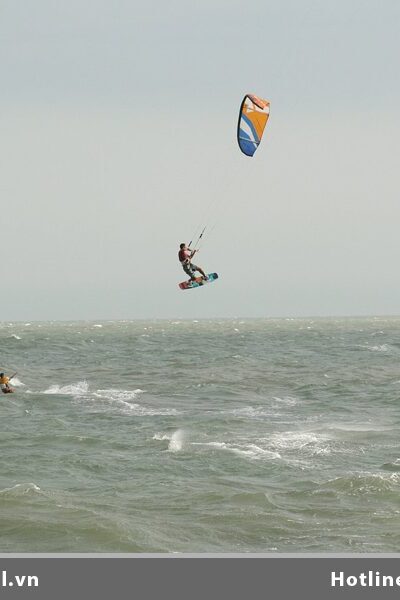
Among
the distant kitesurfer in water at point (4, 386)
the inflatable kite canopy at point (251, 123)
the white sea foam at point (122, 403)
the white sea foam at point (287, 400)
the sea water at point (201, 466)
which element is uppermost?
the inflatable kite canopy at point (251, 123)

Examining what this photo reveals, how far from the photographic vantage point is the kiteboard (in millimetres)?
27386

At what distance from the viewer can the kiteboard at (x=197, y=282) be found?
27386mm

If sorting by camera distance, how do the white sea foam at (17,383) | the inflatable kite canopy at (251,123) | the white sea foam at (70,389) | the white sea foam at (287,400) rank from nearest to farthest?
the inflatable kite canopy at (251,123), the white sea foam at (287,400), the white sea foam at (70,389), the white sea foam at (17,383)

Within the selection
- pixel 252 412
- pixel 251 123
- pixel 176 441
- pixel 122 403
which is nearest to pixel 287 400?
pixel 252 412

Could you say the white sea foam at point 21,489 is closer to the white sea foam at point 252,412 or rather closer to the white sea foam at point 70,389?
the white sea foam at point 252,412

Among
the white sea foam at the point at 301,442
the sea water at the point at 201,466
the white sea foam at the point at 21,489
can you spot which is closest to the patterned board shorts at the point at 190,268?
the sea water at the point at 201,466

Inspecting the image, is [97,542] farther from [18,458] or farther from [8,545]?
[18,458]

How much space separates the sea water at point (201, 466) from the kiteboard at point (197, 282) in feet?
17.8

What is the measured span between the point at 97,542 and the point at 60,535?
94 centimetres

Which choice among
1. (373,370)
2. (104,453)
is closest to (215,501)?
(104,453)

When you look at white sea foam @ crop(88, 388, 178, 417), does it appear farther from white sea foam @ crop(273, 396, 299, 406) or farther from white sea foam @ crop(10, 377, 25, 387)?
white sea foam @ crop(273, 396, 299, 406)

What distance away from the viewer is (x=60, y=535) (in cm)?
1906

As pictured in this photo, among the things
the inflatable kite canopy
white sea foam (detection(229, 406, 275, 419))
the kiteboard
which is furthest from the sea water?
the inflatable kite canopy

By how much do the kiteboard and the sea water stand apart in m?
5.43
